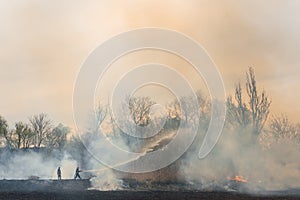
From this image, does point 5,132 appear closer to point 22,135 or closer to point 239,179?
point 22,135

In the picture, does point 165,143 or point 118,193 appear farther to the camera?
point 165,143

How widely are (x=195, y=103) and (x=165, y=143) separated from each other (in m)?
8.22

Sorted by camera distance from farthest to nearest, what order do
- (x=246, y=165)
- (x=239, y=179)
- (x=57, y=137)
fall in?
(x=57, y=137) → (x=246, y=165) → (x=239, y=179)

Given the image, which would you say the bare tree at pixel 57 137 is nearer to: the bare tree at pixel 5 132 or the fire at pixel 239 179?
A: the bare tree at pixel 5 132

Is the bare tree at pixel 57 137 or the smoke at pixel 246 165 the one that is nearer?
the smoke at pixel 246 165

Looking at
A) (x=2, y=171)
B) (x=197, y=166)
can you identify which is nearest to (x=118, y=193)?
(x=197, y=166)

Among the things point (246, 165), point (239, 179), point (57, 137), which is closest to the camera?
point (239, 179)

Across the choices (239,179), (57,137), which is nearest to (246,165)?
(239,179)

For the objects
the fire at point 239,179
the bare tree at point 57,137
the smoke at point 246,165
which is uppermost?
the bare tree at point 57,137

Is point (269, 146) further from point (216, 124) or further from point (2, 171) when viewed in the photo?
point (2, 171)

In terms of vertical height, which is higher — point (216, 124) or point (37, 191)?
point (216, 124)

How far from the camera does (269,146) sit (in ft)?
154

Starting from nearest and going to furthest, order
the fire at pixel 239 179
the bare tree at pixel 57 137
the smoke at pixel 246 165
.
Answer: the smoke at pixel 246 165 < the fire at pixel 239 179 < the bare tree at pixel 57 137

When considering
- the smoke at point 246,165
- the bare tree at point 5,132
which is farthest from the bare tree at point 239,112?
the bare tree at point 5,132
